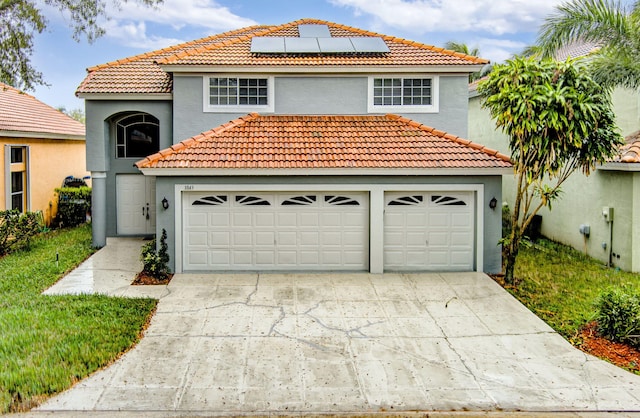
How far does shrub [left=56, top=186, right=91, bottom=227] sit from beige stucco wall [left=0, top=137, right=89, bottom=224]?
1.41 ft

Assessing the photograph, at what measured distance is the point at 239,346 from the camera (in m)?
9.09

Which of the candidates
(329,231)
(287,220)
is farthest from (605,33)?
(287,220)

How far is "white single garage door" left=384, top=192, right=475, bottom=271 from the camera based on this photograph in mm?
14000

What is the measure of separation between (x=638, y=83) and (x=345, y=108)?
768cm

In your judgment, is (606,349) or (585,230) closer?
(606,349)

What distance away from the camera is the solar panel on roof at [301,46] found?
1633 centimetres

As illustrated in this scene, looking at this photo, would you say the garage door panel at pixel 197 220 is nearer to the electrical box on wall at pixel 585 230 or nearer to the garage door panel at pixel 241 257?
the garage door panel at pixel 241 257

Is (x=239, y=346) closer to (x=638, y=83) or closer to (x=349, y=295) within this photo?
(x=349, y=295)

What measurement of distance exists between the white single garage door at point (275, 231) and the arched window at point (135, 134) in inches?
202

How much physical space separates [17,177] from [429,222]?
14.7 meters

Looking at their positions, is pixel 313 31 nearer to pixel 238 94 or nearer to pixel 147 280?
pixel 238 94

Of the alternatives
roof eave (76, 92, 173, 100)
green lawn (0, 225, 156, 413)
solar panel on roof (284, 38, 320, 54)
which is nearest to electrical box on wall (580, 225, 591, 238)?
solar panel on roof (284, 38, 320, 54)

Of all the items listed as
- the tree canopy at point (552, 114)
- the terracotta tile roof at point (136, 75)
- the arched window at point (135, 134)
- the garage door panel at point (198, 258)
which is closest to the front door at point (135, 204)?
the arched window at point (135, 134)

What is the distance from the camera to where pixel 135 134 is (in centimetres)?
1792
